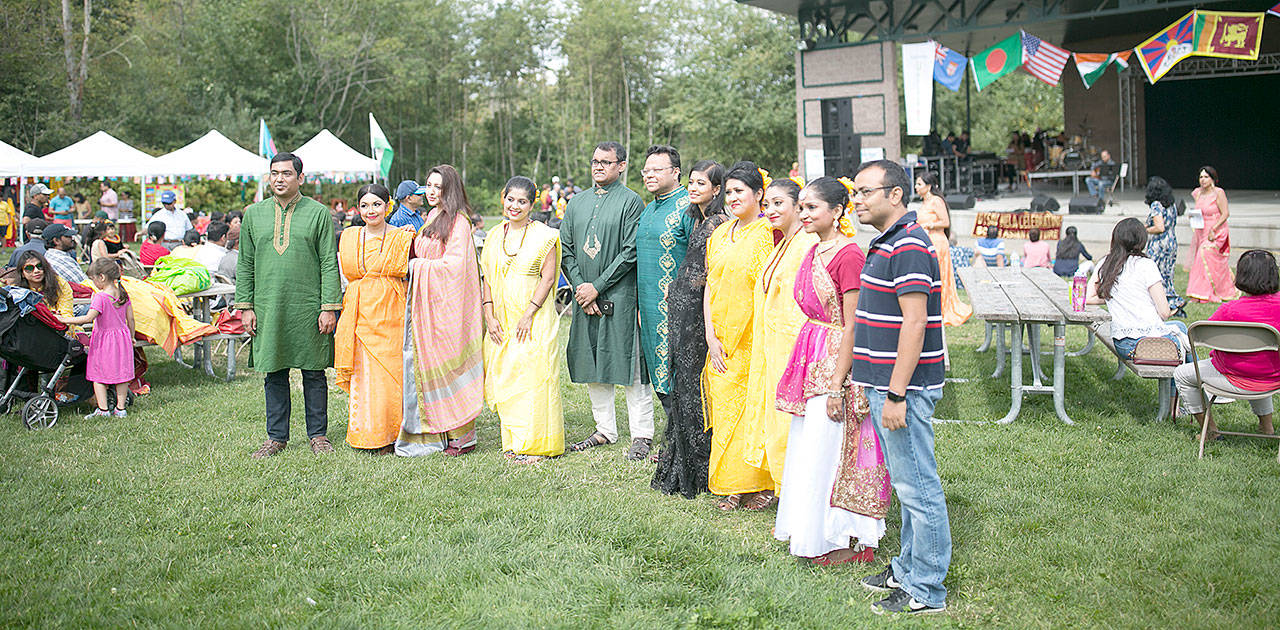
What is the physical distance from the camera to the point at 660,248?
502cm

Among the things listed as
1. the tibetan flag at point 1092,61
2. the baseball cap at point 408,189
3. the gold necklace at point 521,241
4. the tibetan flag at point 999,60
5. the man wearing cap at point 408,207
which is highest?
the tibetan flag at point 999,60

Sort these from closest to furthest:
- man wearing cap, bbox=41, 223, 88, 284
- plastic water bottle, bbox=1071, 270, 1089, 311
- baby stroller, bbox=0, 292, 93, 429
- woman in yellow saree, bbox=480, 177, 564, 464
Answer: woman in yellow saree, bbox=480, 177, 564, 464 < plastic water bottle, bbox=1071, 270, 1089, 311 < baby stroller, bbox=0, 292, 93, 429 < man wearing cap, bbox=41, 223, 88, 284

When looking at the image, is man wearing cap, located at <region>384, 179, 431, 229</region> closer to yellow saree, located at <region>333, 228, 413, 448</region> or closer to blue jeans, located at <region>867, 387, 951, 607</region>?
yellow saree, located at <region>333, 228, 413, 448</region>

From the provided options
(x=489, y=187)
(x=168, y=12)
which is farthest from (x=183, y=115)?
(x=489, y=187)

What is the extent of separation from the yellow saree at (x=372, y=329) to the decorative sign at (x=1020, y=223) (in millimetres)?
11426

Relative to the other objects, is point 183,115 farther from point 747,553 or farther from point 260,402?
point 747,553

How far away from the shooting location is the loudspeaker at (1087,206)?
1571cm

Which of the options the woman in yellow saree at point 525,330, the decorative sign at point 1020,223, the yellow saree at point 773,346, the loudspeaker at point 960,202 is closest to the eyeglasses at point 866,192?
the yellow saree at point 773,346

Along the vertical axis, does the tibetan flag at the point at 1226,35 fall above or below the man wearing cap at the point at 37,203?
above

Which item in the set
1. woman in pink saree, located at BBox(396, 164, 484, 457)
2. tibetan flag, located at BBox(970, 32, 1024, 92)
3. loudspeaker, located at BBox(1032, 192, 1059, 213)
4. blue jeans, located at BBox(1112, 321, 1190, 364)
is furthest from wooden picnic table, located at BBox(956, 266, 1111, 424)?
tibetan flag, located at BBox(970, 32, 1024, 92)

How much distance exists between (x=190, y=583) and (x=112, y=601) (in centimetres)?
26

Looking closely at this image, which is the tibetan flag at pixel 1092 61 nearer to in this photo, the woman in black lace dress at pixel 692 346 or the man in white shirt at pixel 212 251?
the man in white shirt at pixel 212 251

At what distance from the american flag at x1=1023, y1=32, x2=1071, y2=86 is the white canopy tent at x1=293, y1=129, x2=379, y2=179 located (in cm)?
1114

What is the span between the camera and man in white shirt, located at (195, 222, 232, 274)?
9.24 meters
